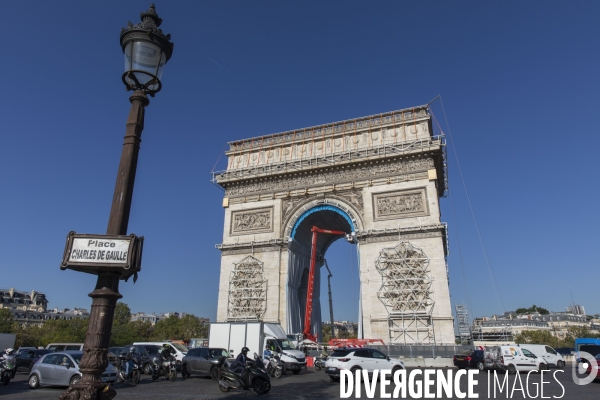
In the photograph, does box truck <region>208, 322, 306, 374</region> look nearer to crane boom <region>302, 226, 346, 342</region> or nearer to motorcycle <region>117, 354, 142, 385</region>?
motorcycle <region>117, 354, 142, 385</region>

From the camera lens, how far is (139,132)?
449 centimetres

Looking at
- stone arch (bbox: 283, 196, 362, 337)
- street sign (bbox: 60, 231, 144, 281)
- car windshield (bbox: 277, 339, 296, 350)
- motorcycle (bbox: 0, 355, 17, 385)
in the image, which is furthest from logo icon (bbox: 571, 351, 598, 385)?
motorcycle (bbox: 0, 355, 17, 385)

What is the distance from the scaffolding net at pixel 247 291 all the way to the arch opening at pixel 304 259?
5.90 ft

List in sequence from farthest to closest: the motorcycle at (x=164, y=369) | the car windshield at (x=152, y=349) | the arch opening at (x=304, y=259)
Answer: the arch opening at (x=304, y=259)
the car windshield at (x=152, y=349)
the motorcycle at (x=164, y=369)

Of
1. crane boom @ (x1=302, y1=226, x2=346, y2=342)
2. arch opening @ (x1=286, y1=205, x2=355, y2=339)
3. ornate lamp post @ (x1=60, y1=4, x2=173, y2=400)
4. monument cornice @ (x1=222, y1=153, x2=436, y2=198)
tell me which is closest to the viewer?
ornate lamp post @ (x1=60, y1=4, x2=173, y2=400)

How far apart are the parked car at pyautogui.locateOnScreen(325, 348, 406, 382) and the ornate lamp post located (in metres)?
10.4

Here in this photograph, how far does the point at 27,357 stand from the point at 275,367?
12.6 m

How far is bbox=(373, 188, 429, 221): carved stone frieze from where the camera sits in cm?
2347

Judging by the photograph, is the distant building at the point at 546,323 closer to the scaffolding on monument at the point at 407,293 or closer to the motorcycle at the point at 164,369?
the scaffolding on monument at the point at 407,293

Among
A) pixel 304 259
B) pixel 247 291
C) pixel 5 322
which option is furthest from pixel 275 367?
pixel 5 322

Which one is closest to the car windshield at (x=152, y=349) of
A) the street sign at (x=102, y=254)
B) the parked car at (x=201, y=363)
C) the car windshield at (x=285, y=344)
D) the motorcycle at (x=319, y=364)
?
the parked car at (x=201, y=363)

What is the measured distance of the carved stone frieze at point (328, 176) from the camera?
24538 mm

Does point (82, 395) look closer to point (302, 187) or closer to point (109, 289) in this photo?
point (109, 289)

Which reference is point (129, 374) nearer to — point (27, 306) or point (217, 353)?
point (217, 353)
